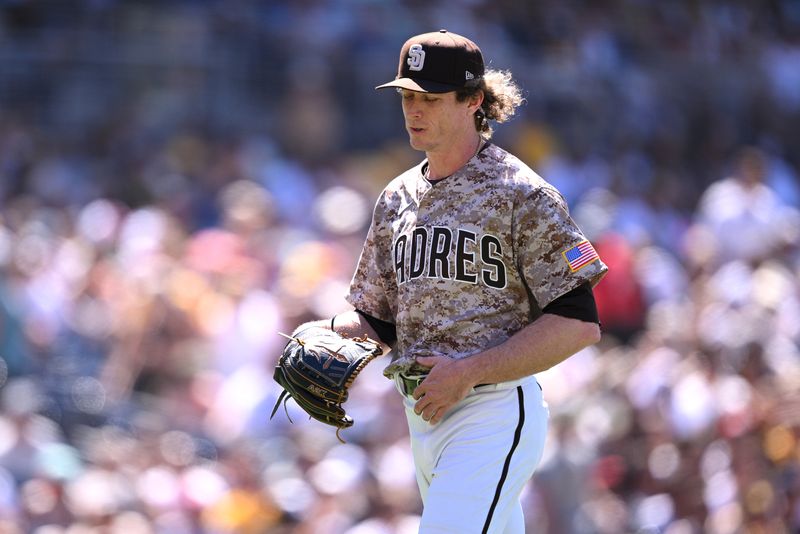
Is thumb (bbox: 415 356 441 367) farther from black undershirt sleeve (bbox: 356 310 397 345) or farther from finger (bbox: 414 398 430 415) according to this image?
black undershirt sleeve (bbox: 356 310 397 345)

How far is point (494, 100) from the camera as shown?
14.6 ft

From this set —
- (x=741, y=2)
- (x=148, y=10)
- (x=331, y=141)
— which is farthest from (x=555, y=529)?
(x=741, y=2)

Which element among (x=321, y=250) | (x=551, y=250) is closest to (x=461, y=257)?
(x=551, y=250)

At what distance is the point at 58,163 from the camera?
1238 cm

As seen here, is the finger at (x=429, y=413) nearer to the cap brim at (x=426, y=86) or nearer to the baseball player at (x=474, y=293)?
the baseball player at (x=474, y=293)

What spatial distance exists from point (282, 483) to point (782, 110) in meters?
8.29

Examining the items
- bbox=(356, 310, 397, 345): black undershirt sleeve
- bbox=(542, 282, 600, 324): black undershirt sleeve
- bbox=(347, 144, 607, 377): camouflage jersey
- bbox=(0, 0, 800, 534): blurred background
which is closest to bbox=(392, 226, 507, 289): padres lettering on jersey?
bbox=(347, 144, 607, 377): camouflage jersey

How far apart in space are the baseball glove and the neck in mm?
603

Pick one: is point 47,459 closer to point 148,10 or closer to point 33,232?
point 33,232

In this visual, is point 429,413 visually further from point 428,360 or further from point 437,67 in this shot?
point 437,67

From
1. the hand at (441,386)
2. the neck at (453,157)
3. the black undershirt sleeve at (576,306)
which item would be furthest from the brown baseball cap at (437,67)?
the hand at (441,386)

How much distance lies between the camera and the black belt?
170 inches

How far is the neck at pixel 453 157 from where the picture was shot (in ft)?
14.4

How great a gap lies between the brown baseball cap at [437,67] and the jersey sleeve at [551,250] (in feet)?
1.44
